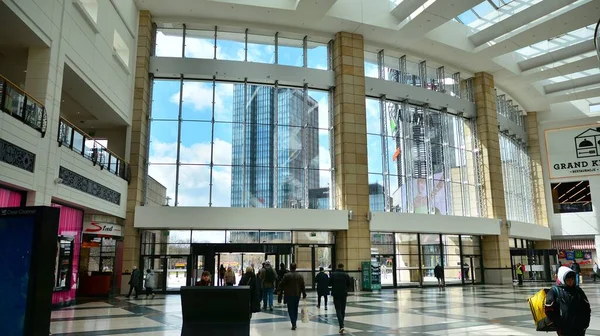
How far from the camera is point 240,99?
71.9 ft

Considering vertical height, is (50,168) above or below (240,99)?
below

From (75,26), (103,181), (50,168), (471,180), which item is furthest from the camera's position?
(471,180)

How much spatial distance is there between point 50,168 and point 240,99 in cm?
1053

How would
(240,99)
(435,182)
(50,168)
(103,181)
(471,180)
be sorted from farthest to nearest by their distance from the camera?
(471,180)
(435,182)
(240,99)
(103,181)
(50,168)

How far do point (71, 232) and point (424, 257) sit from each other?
55.1 ft

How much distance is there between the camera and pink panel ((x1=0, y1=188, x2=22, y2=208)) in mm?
11180

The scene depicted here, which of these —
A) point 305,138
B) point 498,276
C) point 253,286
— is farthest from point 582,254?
point 253,286

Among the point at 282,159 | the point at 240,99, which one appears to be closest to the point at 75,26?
the point at 240,99

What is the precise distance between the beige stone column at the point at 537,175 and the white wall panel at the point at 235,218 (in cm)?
2015

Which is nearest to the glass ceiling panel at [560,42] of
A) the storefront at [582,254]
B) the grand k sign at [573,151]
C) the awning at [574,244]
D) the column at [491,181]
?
the column at [491,181]

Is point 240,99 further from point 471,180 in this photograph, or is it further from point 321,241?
point 471,180

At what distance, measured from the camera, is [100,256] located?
1892 cm

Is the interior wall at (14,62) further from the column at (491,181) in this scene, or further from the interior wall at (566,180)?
the interior wall at (566,180)

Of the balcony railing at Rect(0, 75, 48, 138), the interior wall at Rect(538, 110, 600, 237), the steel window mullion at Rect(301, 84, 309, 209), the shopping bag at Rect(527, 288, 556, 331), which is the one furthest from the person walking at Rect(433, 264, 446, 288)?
the shopping bag at Rect(527, 288, 556, 331)
